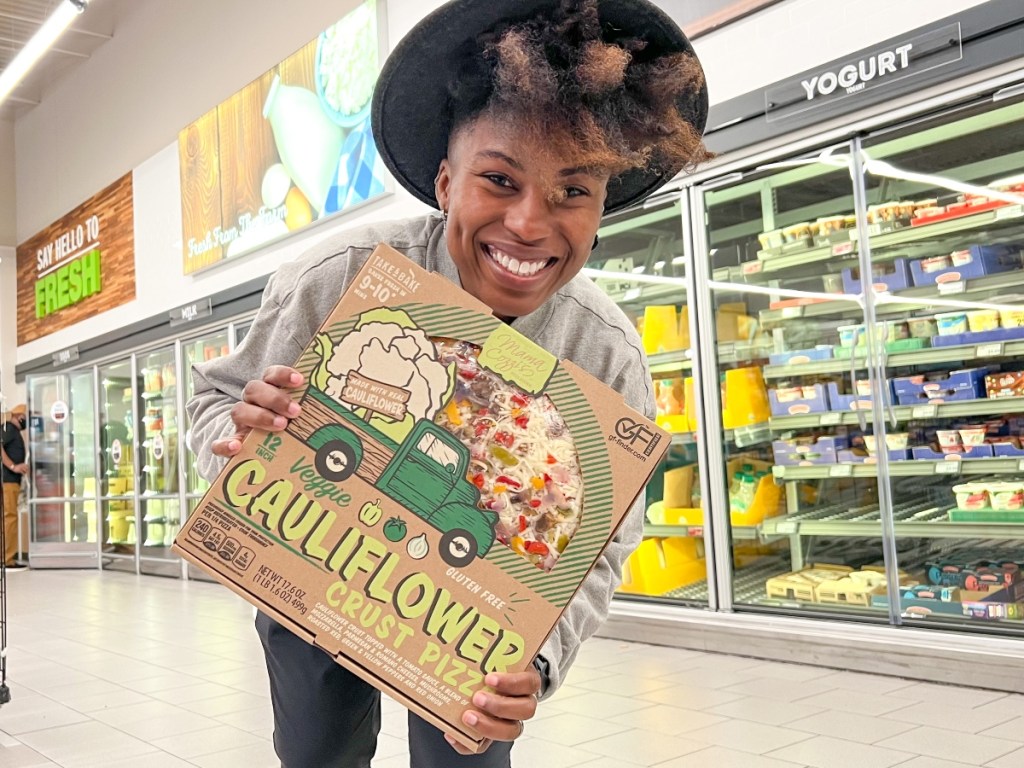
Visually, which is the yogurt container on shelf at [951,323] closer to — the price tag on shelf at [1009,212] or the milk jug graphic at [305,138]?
the price tag on shelf at [1009,212]

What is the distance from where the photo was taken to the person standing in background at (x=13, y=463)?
1114cm

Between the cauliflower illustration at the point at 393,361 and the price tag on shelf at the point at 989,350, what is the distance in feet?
10.8

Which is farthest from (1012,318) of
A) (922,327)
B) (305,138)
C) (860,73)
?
(305,138)

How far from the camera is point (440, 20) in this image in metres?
1.31

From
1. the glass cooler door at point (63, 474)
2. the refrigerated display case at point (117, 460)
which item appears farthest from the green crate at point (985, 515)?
the glass cooler door at point (63, 474)

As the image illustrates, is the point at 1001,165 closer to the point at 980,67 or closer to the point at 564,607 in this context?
the point at 980,67

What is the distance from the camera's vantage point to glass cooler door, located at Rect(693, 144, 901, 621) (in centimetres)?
423

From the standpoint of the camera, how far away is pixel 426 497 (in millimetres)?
1061

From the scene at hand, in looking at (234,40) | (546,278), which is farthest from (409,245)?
(234,40)

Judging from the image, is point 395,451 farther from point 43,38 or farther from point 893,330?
point 43,38

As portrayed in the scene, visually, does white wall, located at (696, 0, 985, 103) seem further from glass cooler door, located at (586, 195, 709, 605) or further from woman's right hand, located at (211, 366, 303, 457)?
woman's right hand, located at (211, 366, 303, 457)

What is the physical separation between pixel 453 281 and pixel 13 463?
1149 centimetres

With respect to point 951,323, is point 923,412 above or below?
below

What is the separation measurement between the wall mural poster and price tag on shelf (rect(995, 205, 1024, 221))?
405cm
